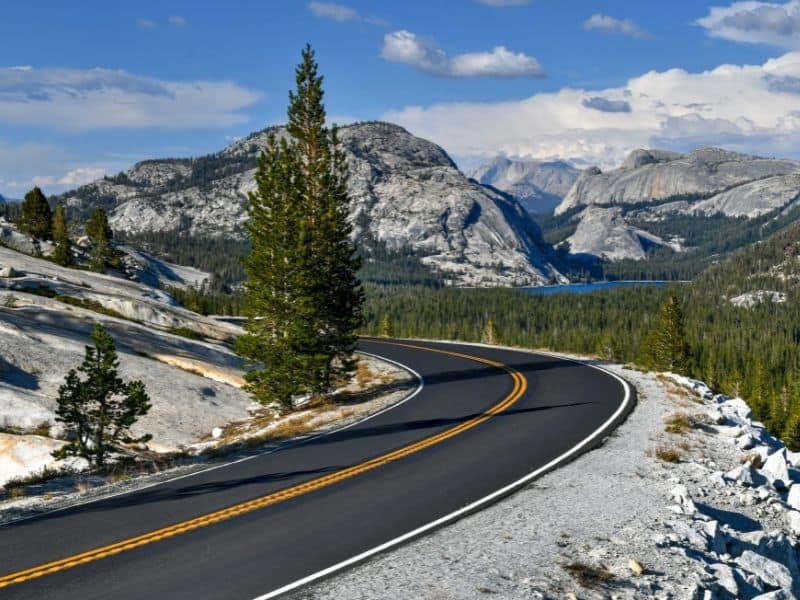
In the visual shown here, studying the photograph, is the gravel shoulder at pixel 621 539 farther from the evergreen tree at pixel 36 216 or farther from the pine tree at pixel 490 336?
the evergreen tree at pixel 36 216

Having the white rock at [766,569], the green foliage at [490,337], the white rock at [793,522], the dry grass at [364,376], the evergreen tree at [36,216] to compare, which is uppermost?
the evergreen tree at [36,216]

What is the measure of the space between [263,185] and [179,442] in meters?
12.8

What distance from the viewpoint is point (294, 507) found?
1377 centimetres

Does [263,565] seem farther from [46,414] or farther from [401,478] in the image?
[46,414]

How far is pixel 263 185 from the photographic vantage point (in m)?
31.5

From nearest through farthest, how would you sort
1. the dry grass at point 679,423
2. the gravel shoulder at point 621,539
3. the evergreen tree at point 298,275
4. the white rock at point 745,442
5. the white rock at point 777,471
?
the gravel shoulder at point 621,539 → the white rock at point 777,471 → the white rock at point 745,442 → the dry grass at point 679,423 → the evergreen tree at point 298,275

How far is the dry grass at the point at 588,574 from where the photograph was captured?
1031 centimetres

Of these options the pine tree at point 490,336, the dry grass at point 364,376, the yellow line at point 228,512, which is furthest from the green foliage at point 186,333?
the yellow line at point 228,512

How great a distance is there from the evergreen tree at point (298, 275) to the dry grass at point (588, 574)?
20270 millimetres

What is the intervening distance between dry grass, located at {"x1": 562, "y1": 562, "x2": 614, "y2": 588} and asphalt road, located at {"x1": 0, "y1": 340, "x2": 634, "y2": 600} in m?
3.03

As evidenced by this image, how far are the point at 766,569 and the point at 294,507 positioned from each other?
9.33m

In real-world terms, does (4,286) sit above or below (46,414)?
above

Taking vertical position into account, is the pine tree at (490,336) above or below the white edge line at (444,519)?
below

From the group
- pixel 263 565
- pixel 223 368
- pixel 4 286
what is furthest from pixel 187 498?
pixel 4 286
